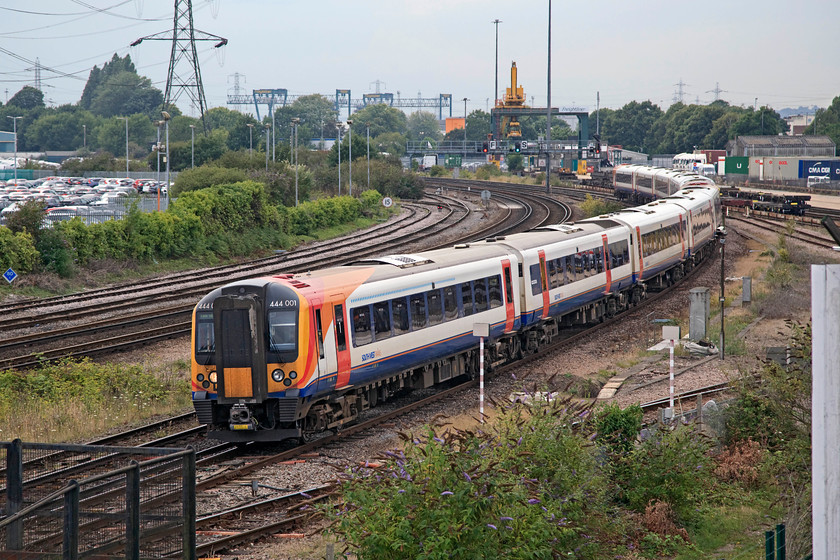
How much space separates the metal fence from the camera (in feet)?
22.0

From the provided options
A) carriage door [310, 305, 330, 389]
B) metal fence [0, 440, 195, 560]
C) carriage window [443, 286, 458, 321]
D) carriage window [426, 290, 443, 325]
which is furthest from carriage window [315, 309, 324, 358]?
metal fence [0, 440, 195, 560]

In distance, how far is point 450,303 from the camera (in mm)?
19562

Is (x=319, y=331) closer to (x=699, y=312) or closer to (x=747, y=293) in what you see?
(x=699, y=312)

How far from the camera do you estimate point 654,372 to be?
847 inches

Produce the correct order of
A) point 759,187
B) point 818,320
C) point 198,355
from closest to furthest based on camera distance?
point 818,320 < point 198,355 < point 759,187

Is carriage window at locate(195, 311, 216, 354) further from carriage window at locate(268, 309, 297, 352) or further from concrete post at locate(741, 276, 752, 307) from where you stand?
concrete post at locate(741, 276, 752, 307)

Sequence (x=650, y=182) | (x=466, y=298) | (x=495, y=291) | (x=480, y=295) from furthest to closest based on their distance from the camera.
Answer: (x=650, y=182) < (x=495, y=291) < (x=480, y=295) < (x=466, y=298)

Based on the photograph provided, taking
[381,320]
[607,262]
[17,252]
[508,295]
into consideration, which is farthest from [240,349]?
[17,252]

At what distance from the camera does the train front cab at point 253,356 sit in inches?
588

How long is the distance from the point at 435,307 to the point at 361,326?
272 cm

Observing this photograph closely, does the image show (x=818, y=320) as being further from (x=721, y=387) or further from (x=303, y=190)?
(x=303, y=190)

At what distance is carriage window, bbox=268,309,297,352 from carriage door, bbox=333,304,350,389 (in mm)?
1107

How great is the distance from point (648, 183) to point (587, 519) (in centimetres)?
5656

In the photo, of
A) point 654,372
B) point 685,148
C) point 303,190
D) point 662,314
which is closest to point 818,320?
point 654,372
